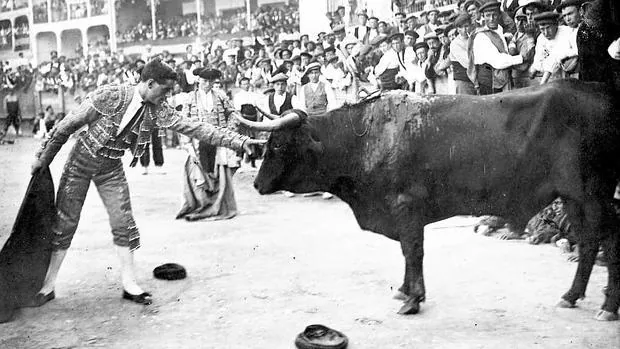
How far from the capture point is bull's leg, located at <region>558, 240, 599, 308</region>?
195 inches

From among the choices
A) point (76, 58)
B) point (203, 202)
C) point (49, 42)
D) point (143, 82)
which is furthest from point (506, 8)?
point (76, 58)

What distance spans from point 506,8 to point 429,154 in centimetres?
638

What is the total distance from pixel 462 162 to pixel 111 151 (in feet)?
9.03

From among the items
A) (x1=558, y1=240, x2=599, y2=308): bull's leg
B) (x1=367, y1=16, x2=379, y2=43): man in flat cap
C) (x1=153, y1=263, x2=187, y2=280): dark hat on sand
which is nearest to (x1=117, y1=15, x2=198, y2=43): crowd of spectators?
(x1=367, y1=16, x2=379, y2=43): man in flat cap

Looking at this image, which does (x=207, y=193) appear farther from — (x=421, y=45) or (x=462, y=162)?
(x=462, y=162)

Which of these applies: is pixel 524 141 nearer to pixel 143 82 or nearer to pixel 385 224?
pixel 385 224

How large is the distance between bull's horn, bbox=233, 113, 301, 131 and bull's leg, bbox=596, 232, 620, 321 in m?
2.43

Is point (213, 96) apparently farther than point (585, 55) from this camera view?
Yes

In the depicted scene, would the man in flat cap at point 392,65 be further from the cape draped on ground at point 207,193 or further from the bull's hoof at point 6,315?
the bull's hoof at point 6,315

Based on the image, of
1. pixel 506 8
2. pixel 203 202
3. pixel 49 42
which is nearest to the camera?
pixel 203 202

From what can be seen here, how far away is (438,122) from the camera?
16.8ft

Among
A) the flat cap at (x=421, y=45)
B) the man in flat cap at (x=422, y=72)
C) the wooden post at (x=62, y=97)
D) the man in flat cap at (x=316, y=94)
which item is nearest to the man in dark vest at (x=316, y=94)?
the man in flat cap at (x=316, y=94)

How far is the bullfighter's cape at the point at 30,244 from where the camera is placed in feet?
17.5

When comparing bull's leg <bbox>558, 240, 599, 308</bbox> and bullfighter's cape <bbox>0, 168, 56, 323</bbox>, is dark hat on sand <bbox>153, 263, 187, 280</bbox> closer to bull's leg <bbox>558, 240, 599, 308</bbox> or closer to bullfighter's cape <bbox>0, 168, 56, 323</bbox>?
bullfighter's cape <bbox>0, 168, 56, 323</bbox>
